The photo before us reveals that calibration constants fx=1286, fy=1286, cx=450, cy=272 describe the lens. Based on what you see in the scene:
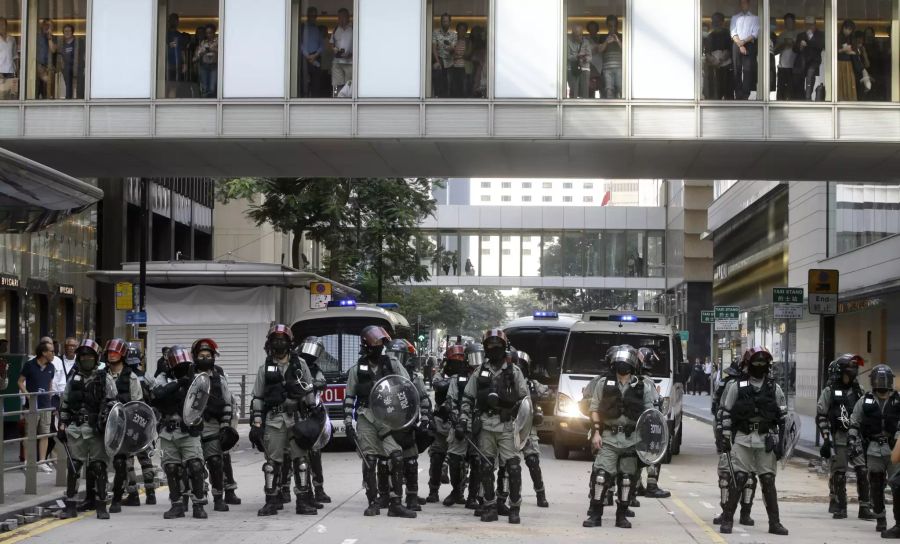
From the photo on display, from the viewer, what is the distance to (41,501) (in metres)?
14.3

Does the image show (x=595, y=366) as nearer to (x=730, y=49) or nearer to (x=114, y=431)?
(x=730, y=49)

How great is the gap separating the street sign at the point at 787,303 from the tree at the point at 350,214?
1429 cm

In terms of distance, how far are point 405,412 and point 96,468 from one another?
11.1ft

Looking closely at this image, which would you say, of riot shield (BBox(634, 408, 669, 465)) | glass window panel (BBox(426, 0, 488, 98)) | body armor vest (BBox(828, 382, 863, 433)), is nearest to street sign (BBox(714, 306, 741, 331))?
glass window panel (BBox(426, 0, 488, 98))

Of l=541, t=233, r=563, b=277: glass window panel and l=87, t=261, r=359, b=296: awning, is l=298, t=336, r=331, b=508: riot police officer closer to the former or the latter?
l=87, t=261, r=359, b=296: awning

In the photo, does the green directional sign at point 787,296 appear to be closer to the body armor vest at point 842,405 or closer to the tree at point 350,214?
the body armor vest at point 842,405

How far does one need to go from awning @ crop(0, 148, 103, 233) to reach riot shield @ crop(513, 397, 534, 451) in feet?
18.7

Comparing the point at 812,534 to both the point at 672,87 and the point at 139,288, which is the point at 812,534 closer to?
the point at 672,87

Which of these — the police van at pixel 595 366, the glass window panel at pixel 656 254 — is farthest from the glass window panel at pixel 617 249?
the police van at pixel 595 366

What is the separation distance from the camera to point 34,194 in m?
14.7

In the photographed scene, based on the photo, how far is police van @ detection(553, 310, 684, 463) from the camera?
22266 mm

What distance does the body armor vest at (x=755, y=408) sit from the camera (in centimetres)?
1318

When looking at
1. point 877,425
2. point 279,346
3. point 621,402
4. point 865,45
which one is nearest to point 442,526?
point 621,402

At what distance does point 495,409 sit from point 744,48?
13210 millimetres
